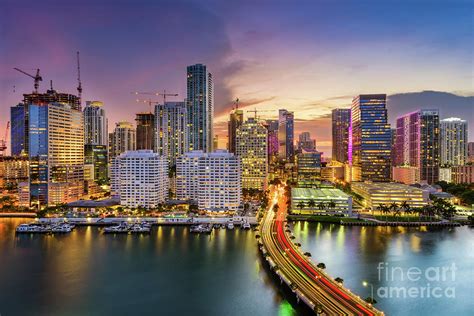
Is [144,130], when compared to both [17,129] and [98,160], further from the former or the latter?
[17,129]

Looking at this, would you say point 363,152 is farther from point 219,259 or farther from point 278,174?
point 219,259

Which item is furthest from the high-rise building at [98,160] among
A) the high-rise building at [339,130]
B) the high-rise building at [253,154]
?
the high-rise building at [339,130]

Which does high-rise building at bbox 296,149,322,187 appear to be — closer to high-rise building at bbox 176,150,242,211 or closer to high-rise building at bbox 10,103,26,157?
high-rise building at bbox 176,150,242,211

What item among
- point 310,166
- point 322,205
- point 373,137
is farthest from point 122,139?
point 322,205

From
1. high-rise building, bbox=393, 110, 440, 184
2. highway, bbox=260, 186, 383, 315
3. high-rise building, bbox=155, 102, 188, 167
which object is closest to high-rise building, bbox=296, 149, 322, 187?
high-rise building, bbox=393, 110, 440, 184

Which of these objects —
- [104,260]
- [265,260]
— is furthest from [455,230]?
[104,260]

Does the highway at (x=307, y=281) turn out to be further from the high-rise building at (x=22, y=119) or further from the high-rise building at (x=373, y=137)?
the high-rise building at (x=22, y=119)
